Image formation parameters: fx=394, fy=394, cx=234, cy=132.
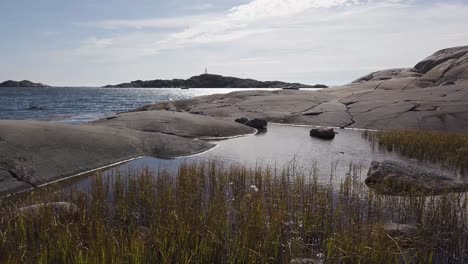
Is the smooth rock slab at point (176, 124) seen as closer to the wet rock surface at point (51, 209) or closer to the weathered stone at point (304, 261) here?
the wet rock surface at point (51, 209)

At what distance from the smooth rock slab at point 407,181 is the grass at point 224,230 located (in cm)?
110

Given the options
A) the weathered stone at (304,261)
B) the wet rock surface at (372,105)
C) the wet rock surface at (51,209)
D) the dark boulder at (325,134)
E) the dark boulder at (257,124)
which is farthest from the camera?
the dark boulder at (257,124)

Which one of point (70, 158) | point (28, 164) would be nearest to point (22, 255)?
point (28, 164)

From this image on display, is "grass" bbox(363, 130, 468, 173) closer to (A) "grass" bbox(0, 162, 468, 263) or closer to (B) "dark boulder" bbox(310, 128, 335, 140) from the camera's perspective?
(B) "dark boulder" bbox(310, 128, 335, 140)

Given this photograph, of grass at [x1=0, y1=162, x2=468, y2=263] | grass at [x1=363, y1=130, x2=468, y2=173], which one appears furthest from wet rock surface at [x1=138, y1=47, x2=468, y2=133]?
grass at [x1=0, y1=162, x2=468, y2=263]

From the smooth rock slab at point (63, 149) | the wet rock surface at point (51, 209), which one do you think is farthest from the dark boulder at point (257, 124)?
the wet rock surface at point (51, 209)

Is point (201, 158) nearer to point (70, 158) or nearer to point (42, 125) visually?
point (70, 158)

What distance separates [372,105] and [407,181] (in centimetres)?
1789

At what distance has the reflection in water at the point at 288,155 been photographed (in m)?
12.0

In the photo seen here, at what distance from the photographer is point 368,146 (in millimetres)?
16828

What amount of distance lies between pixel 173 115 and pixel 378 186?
1252 cm

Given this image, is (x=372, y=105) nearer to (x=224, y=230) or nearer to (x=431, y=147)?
(x=431, y=147)

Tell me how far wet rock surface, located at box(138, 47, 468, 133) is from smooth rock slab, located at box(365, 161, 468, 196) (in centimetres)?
1269

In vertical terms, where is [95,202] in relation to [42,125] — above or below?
below
